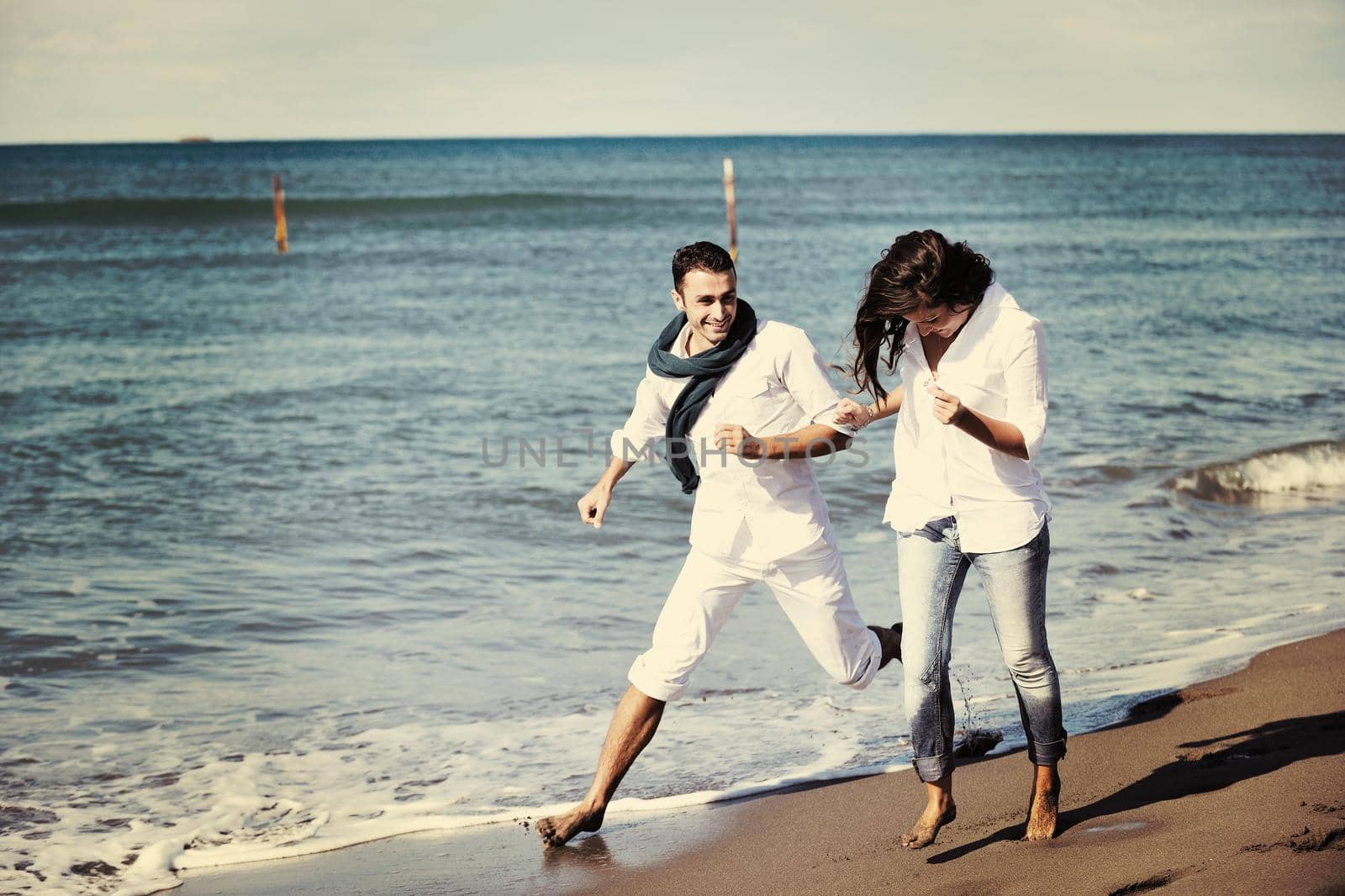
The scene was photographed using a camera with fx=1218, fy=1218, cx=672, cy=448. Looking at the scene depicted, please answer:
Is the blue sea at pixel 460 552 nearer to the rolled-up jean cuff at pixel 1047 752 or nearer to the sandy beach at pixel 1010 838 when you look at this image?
the sandy beach at pixel 1010 838

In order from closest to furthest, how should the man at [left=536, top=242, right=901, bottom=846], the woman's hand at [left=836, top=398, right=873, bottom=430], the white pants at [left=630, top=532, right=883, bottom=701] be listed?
the woman's hand at [left=836, top=398, right=873, bottom=430]
the man at [left=536, top=242, right=901, bottom=846]
the white pants at [left=630, top=532, right=883, bottom=701]

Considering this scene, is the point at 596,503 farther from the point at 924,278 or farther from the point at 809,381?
the point at 924,278

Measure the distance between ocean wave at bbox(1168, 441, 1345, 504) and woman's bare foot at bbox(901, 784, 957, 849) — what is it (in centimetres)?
621

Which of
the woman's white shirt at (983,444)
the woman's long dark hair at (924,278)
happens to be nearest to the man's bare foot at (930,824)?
the woman's white shirt at (983,444)

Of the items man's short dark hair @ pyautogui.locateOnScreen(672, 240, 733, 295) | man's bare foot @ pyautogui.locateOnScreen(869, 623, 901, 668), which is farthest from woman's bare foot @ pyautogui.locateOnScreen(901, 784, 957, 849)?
man's short dark hair @ pyautogui.locateOnScreen(672, 240, 733, 295)

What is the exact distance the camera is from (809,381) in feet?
12.8

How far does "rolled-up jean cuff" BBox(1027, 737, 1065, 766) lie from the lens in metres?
3.65

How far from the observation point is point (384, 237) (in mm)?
34406

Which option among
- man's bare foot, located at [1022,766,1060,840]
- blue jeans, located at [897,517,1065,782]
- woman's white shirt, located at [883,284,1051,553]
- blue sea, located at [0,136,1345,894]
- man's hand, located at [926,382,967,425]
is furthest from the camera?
blue sea, located at [0,136,1345,894]

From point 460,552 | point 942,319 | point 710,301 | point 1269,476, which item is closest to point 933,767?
point 942,319

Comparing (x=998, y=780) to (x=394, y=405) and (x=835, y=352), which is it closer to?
(x=394, y=405)

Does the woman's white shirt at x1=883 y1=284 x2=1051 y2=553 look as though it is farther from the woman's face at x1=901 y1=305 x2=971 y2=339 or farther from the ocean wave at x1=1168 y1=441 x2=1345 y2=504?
the ocean wave at x1=1168 y1=441 x2=1345 y2=504

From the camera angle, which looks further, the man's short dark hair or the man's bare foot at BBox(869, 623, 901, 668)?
the man's bare foot at BBox(869, 623, 901, 668)

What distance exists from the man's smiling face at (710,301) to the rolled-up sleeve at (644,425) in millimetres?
282
